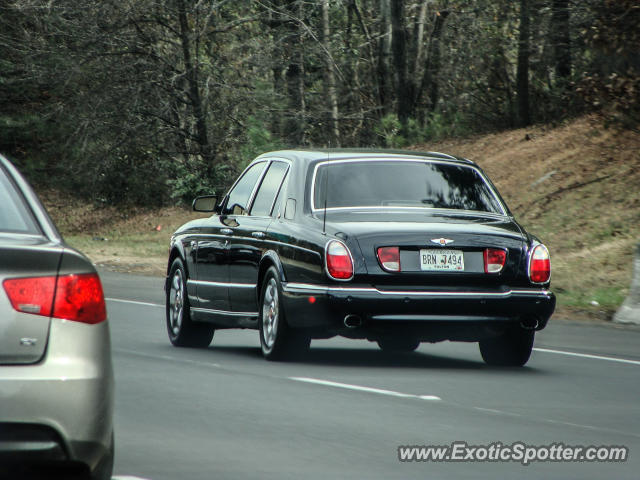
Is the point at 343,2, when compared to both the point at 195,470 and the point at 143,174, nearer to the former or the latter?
the point at 143,174

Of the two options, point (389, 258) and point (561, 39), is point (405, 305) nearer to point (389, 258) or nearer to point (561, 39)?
point (389, 258)

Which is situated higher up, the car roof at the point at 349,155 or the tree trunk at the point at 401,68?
the car roof at the point at 349,155

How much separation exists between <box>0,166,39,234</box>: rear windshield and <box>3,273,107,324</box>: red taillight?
517 millimetres

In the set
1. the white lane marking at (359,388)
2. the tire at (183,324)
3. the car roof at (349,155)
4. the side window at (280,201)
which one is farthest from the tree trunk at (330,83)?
the white lane marking at (359,388)

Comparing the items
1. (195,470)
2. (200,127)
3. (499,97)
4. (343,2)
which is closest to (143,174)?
(200,127)

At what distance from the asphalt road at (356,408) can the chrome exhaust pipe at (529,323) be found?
1.21 feet

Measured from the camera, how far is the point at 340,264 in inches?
400

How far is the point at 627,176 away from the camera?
84.0 ft

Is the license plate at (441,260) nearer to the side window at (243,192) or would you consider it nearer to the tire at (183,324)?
the side window at (243,192)

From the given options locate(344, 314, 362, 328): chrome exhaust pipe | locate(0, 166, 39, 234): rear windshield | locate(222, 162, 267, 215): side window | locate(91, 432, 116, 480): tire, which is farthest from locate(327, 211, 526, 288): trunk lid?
locate(91, 432, 116, 480): tire

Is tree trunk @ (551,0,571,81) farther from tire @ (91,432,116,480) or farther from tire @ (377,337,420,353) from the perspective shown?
tire @ (91,432,116,480)

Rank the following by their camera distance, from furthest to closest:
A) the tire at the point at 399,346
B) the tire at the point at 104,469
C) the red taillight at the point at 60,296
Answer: the tire at the point at 399,346 < the tire at the point at 104,469 < the red taillight at the point at 60,296

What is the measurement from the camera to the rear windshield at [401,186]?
11039 mm

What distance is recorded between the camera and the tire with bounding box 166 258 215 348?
1259 centimetres
